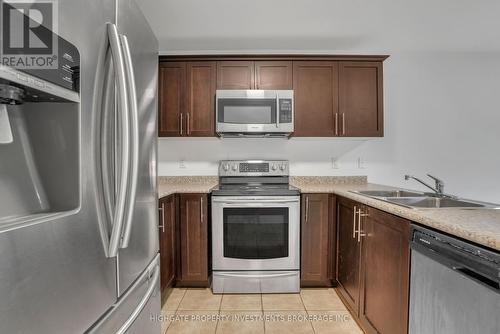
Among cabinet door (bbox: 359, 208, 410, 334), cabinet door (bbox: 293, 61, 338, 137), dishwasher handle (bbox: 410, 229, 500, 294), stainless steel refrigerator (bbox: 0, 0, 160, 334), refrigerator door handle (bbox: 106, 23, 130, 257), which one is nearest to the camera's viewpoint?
stainless steel refrigerator (bbox: 0, 0, 160, 334)

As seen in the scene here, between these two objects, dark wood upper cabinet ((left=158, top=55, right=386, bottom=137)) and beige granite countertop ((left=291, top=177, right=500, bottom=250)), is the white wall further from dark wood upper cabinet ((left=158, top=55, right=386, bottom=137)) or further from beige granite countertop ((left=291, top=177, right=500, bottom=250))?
Result: beige granite countertop ((left=291, top=177, right=500, bottom=250))

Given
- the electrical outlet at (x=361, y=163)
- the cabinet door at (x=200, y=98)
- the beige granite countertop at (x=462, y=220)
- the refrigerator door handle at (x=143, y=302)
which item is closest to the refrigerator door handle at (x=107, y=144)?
the refrigerator door handle at (x=143, y=302)

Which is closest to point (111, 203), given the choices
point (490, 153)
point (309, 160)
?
point (309, 160)

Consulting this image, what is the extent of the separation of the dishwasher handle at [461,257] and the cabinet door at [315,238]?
3.93 ft

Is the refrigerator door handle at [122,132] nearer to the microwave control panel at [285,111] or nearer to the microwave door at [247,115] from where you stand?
the microwave door at [247,115]

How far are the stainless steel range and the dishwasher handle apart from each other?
1241 mm

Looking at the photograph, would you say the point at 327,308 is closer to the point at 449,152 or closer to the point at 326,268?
the point at 326,268

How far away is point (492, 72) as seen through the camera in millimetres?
2920

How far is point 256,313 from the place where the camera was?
2.04 m

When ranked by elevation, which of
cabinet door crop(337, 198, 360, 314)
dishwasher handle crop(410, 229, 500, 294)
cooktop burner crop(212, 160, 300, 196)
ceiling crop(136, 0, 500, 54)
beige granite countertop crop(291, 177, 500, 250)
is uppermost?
ceiling crop(136, 0, 500, 54)

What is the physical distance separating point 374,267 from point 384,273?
0.41ft

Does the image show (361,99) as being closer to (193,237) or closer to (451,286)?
(451,286)

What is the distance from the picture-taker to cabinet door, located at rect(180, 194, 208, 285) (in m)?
2.36

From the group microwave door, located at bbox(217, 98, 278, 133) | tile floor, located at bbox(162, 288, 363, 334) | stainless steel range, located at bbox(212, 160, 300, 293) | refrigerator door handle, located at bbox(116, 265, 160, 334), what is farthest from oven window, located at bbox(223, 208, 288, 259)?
refrigerator door handle, located at bbox(116, 265, 160, 334)
